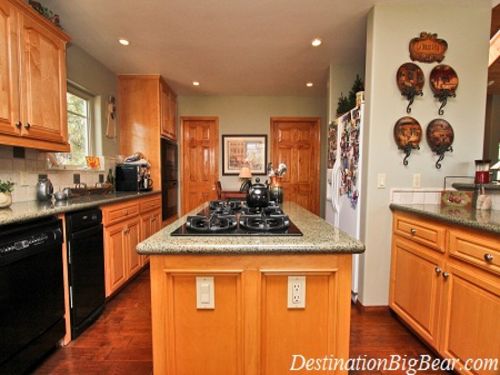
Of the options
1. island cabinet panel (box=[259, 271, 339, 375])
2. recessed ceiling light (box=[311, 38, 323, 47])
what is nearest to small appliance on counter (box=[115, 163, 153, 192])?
recessed ceiling light (box=[311, 38, 323, 47])

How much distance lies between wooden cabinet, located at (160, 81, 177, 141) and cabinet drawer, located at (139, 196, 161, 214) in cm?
105

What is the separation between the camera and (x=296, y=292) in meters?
1.02

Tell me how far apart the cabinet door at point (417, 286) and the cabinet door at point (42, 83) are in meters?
2.92

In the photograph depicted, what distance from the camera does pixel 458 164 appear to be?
2111mm

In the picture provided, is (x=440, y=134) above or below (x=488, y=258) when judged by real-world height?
above

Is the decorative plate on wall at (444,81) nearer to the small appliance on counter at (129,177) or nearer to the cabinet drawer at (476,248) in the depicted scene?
the cabinet drawer at (476,248)

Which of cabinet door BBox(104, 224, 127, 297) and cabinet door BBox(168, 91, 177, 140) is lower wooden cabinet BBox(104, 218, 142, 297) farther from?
cabinet door BBox(168, 91, 177, 140)

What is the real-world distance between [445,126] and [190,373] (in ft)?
8.21

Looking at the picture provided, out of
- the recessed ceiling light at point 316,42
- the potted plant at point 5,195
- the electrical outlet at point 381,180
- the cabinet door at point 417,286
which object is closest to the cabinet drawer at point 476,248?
the cabinet door at point 417,286

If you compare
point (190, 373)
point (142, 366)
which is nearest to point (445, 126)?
point (190, 373)

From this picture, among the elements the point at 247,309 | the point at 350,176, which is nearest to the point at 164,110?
the point at 350,176

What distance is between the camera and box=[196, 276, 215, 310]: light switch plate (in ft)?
3.33

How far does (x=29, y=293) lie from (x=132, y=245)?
47.0 inches

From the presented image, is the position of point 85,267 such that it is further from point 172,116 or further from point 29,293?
point 172,116
